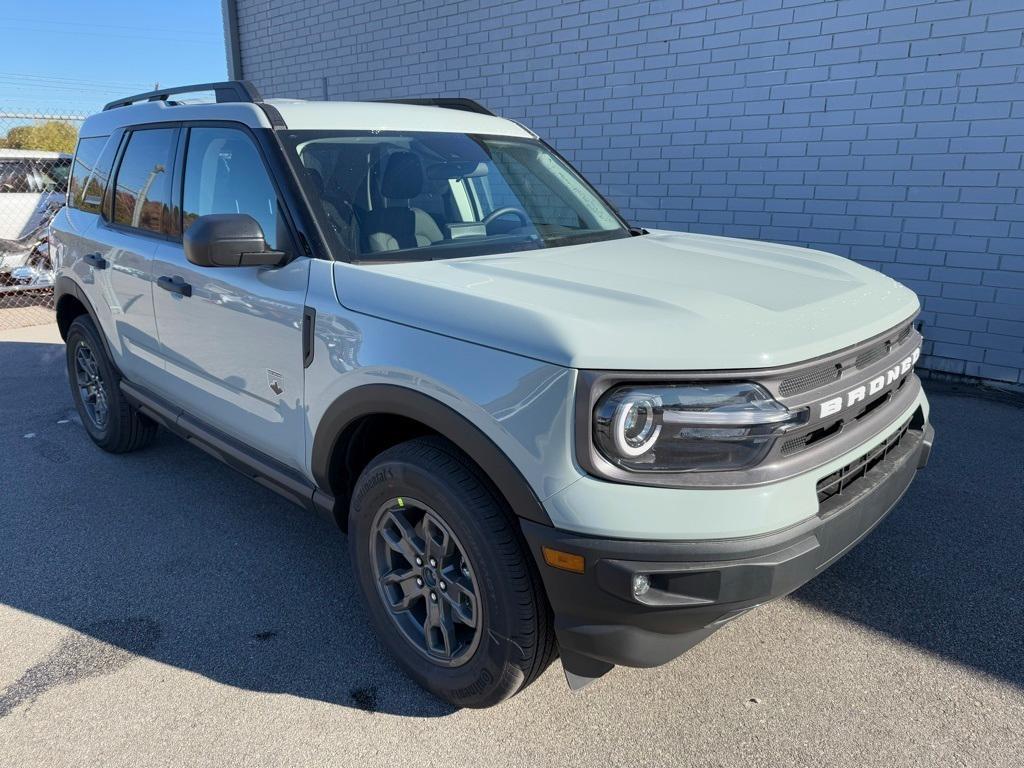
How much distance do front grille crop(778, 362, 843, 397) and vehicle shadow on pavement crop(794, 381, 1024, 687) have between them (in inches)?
50.1

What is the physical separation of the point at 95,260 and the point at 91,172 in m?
0.71

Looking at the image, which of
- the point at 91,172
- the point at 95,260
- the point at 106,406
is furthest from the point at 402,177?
the point at 106,406

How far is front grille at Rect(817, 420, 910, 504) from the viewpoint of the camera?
2.16 metres

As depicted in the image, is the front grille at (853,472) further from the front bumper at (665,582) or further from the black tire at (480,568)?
the black tire at (480,568)

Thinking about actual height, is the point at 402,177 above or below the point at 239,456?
above

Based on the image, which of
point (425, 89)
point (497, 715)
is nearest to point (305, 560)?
point (497, 715)

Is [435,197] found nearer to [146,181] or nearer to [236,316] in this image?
[236,316]

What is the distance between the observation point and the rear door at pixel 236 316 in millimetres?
2775

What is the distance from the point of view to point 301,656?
2789 mm

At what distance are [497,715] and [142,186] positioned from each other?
3.06 m

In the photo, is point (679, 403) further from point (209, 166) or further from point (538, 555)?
point (209, 166)

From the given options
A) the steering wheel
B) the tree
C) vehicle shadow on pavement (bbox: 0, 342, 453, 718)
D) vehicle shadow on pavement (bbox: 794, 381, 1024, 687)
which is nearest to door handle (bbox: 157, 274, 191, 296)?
vehicle shadow on pavement (bbox: 0, 342, 453, 718)

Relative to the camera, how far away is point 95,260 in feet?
13.7

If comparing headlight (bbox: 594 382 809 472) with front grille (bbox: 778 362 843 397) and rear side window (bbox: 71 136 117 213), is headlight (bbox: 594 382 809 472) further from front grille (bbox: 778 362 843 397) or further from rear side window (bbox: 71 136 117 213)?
rear side window (bbox: 71 136 117 213)
